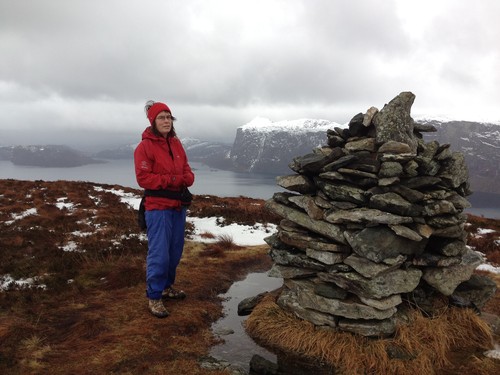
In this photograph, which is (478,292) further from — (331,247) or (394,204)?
(331,247)

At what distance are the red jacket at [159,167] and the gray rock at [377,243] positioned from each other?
357cm

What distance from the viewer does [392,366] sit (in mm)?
5410

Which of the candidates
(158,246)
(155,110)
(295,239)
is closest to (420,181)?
(295,239)

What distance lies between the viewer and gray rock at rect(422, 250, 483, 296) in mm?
6660

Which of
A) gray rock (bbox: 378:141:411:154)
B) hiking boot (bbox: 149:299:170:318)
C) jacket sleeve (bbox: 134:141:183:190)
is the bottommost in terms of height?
hiking boot (bbox: 149:299:170:318)

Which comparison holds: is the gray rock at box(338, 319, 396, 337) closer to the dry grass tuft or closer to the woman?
the dry grass tuft

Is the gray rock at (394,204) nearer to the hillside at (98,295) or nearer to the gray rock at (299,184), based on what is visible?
the gray rock at (299,184)

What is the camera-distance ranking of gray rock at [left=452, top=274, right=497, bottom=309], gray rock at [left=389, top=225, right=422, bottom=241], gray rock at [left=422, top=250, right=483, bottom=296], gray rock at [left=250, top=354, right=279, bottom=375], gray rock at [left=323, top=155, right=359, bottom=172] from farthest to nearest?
gray rock at [left=452, top=274, right=497, bottom=309]
gray rock at [left=422, top=250, right=483, bottom=296]
gray rock at [left=323, top=155, right=359, bottom=172]
gray rock at [left=389, top=225, right=422, bottom=241]
gray rock at [left=250, top=354, right=279, bottom=375]

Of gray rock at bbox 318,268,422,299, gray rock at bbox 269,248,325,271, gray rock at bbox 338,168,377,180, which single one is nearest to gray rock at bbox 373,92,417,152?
gray rock at bbox 338,168,377,180

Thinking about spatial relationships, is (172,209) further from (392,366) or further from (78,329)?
(392,366)

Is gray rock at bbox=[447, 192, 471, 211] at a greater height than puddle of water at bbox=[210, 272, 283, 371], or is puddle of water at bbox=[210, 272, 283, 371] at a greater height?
gray rock at bbox=[447, 192, 471, 211]

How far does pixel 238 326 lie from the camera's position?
7.03 m

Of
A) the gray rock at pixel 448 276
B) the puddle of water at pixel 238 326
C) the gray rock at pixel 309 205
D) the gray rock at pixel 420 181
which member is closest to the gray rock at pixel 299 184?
the gray rock at pixel 309 205

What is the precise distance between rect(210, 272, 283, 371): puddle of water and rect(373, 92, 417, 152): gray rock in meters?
4.79
